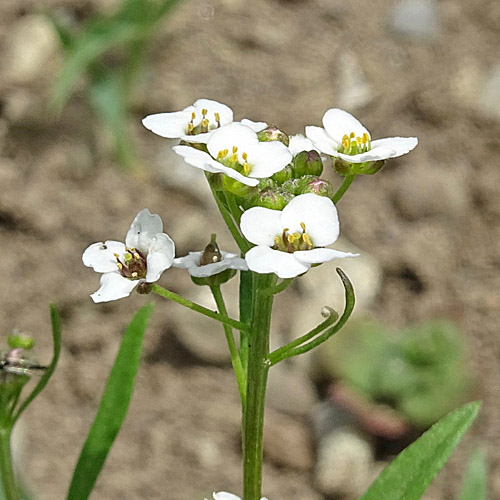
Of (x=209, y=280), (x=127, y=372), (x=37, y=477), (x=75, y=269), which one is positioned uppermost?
(x=209, y=280)

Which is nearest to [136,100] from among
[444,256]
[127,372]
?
[444,256]

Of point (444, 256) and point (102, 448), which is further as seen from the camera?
point (444, 256)

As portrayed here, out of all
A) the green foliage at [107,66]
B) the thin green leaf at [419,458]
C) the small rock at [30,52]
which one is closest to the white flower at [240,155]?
the thin green leaf at [419,458]

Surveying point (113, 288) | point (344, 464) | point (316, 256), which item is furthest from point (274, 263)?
point (344, 464)

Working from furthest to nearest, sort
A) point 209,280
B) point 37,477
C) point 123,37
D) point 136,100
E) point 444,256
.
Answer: point 136,100, point 123,37, point 444,256, point 37,477, point 209,280

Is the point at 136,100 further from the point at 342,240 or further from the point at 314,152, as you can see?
the point at 314,152

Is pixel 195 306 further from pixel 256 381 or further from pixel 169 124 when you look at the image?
pixel 169 124
